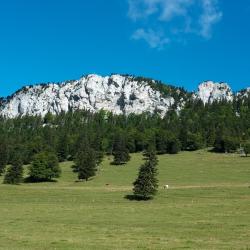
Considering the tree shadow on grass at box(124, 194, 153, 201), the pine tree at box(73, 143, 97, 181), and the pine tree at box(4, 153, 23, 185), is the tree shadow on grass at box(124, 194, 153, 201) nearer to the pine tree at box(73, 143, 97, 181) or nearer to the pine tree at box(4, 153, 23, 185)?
the pine tree at box(73, 143, 97, 181)

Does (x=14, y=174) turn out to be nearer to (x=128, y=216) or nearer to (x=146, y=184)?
(x=146, y=184)

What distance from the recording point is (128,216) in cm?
5262

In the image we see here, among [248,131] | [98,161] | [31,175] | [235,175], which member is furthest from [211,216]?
[248,131]

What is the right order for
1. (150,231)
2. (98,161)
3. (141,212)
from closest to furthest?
(150,231) < (141,212) < (98,161)

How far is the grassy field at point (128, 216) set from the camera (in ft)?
108

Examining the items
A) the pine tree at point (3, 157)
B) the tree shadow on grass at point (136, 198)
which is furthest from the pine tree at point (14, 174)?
the tree shadow on grass at point (136, 198)

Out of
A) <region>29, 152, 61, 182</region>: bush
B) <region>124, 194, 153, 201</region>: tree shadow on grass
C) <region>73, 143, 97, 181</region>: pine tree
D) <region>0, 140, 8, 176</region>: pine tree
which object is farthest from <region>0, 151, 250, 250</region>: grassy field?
<region>0, 140, 8, 176</region>: pine tree

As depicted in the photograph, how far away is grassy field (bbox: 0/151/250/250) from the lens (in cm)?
3288

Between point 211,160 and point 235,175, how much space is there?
30.8 meters

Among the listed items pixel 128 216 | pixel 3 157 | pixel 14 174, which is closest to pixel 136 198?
pixel 128 216

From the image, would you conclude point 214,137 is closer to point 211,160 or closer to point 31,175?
point 211,160

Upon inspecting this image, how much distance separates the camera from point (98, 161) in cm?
13112

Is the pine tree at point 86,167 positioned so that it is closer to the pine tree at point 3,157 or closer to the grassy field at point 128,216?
the grassy field at point 128,216

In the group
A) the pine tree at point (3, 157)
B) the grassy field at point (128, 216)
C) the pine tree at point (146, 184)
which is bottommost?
the grassy field at point (128, 216)
